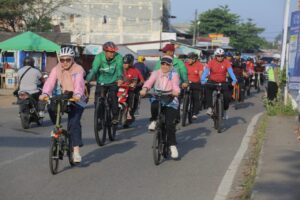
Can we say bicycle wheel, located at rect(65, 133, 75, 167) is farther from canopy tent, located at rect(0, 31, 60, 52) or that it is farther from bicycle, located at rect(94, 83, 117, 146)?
canopy tent, located at rect(0, 31, 60, 52)

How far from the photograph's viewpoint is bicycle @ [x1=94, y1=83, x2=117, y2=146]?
400 inches

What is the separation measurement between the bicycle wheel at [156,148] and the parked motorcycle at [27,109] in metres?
5.17

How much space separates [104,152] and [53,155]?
229 centimetres

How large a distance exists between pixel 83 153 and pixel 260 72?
74.1ft

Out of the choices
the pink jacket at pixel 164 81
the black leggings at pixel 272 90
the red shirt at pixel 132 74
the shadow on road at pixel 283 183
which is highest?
the pink jacket at pixel 164 81

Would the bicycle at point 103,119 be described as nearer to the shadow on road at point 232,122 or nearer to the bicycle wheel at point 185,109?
the bicycle wheel at point 185,109

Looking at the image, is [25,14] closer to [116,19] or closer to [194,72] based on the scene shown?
[116,19]

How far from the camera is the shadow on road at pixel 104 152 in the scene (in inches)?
350

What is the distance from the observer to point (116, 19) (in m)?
77.4

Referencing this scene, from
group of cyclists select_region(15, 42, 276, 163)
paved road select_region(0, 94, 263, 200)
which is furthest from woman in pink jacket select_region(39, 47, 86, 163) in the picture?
paved road select_region(0, 94, 263, 200)

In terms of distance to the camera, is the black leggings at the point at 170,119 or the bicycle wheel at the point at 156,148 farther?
the black leggings at the point at 170,119

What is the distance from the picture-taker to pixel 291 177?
741 centimetres

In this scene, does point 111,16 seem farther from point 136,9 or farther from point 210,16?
point 210,16

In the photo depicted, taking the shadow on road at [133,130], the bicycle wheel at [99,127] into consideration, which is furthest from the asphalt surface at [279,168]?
the bicycle wheel at [99,127]
